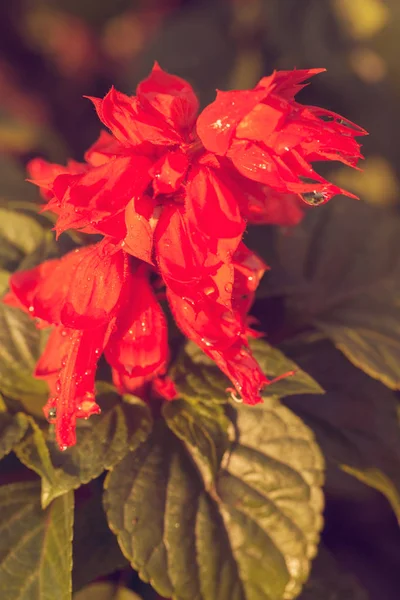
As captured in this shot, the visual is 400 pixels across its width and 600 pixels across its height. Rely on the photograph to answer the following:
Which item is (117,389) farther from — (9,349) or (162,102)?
(162,102)

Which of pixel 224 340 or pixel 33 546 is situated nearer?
pixel 224 340

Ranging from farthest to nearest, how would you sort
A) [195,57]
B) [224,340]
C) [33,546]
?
[195,57] < [33,546] < [224,340]

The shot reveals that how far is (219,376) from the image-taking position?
113 centimetres

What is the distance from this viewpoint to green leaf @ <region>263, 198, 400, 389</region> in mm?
1371

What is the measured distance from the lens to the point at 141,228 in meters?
0.85

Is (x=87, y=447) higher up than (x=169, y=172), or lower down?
lower down

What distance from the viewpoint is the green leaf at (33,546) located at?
102cm

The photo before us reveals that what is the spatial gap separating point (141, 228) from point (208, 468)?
1.38 feet

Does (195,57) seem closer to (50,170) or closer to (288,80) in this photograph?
(50,170)

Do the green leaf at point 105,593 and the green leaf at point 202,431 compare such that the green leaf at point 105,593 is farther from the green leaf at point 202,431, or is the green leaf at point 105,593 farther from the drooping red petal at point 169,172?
the drooping red petal at point 169,172

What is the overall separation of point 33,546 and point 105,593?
30 centimetres

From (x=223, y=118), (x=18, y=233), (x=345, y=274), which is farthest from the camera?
(x=345, y=274)

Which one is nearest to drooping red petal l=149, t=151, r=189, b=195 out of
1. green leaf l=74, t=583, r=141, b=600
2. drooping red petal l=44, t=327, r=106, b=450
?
drooping red petal l=44, t=327, r=106, b=450

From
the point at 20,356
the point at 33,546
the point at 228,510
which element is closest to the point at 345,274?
the point at 228,510
